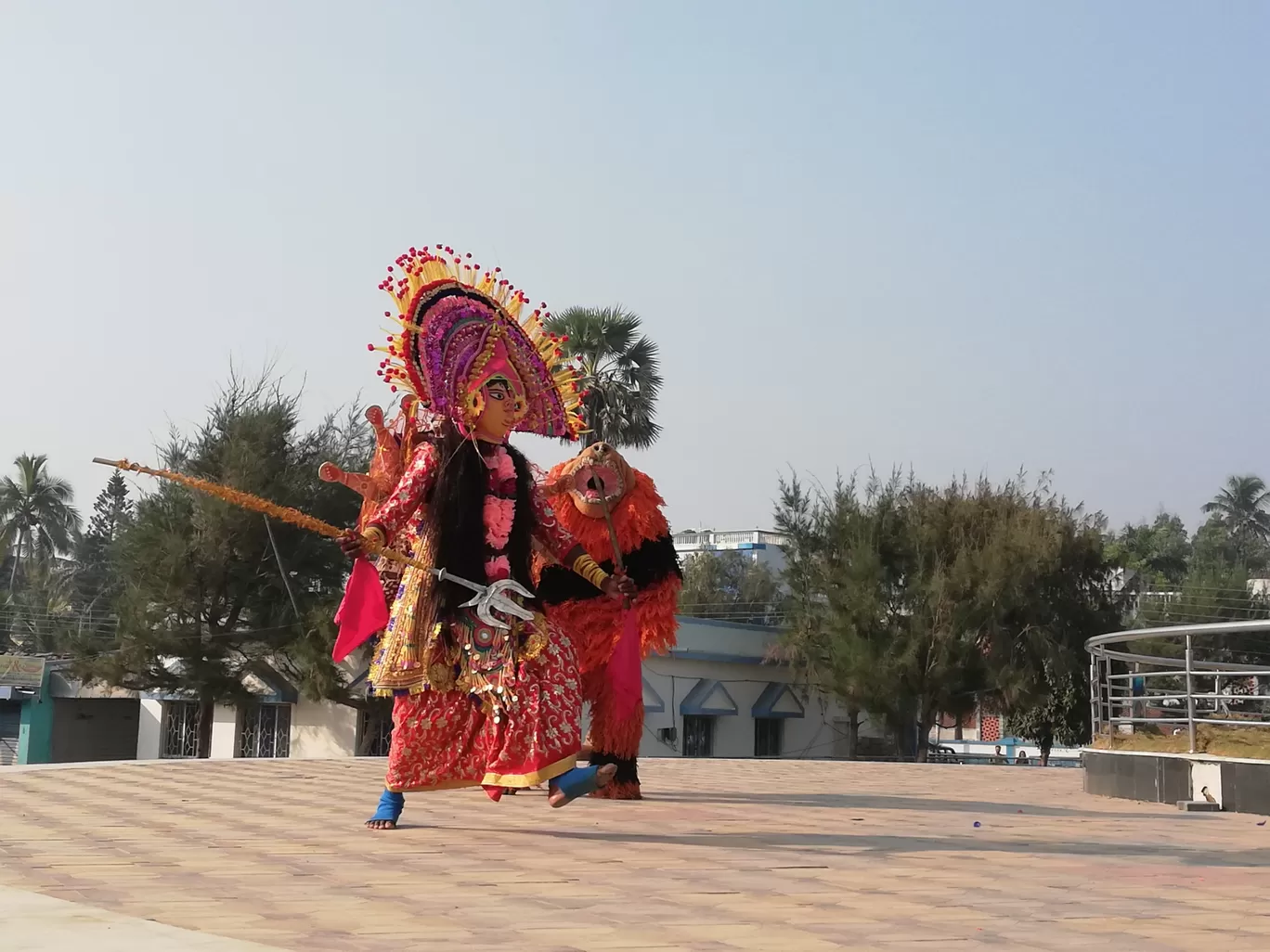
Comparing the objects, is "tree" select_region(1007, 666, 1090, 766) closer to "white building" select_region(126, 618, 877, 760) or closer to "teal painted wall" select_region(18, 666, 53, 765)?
"white building" select_region(126, 618, 877, 760)

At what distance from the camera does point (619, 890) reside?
4.74 meters

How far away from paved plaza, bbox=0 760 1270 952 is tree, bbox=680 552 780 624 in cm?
3602

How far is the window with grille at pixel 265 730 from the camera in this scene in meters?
29.0

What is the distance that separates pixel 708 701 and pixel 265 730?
954 cm

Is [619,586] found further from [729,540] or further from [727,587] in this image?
[729,540]

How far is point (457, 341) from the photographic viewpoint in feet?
23.7

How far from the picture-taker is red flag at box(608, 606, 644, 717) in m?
8.55

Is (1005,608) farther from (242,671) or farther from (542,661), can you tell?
(542,661)

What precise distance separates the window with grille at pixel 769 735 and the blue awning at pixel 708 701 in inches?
53.6

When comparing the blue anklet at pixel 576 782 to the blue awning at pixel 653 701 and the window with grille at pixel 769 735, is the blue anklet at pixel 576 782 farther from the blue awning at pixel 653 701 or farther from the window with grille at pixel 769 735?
the window with grille at pixel 769 735

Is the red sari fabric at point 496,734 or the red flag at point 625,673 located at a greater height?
the red flag at point 625,673

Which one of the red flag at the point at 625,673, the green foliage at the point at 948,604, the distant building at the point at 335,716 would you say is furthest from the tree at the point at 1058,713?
the red flag at the point at 625,673

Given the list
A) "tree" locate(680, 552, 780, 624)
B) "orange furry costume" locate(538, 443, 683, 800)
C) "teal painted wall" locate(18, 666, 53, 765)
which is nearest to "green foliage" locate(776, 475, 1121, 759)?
"tree" locate(680, 552, 780, 624)

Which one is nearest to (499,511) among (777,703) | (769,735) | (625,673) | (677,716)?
(625,673)
